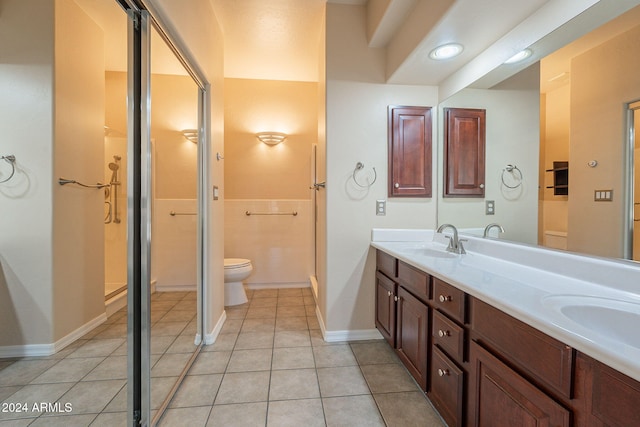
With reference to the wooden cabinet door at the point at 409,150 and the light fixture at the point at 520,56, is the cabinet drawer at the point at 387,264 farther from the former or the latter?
the light fixture at the point at 520,56

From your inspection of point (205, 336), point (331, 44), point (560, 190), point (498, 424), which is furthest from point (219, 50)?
point (498, 424)

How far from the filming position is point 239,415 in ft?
5.05

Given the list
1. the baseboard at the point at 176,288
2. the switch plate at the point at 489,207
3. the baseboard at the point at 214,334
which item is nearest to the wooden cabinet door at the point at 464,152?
the switch plate at the point at 489,207

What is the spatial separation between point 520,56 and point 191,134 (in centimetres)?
211

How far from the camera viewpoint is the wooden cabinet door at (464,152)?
202 centimetres

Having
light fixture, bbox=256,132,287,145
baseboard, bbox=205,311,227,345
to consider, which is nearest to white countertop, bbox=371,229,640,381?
baseboard, bbox=205,311,227,345

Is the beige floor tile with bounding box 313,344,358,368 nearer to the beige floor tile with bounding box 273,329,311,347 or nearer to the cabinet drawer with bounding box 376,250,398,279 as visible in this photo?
the beige floor tile with bounding box 273,329,311,347

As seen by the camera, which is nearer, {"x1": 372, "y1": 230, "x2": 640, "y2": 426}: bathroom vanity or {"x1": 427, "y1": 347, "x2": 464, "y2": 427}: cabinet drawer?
{"x1": 372, "y1": 230, "x2": 640, "y2": 426}: bathroom vanity

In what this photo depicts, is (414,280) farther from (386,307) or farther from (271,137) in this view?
(271,137)

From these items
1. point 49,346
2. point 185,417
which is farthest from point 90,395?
point 185,417

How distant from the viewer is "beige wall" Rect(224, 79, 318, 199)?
3.78 metres

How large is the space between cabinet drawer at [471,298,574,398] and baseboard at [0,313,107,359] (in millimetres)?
1503

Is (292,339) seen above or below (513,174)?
below

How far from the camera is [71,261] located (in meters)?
1.05
